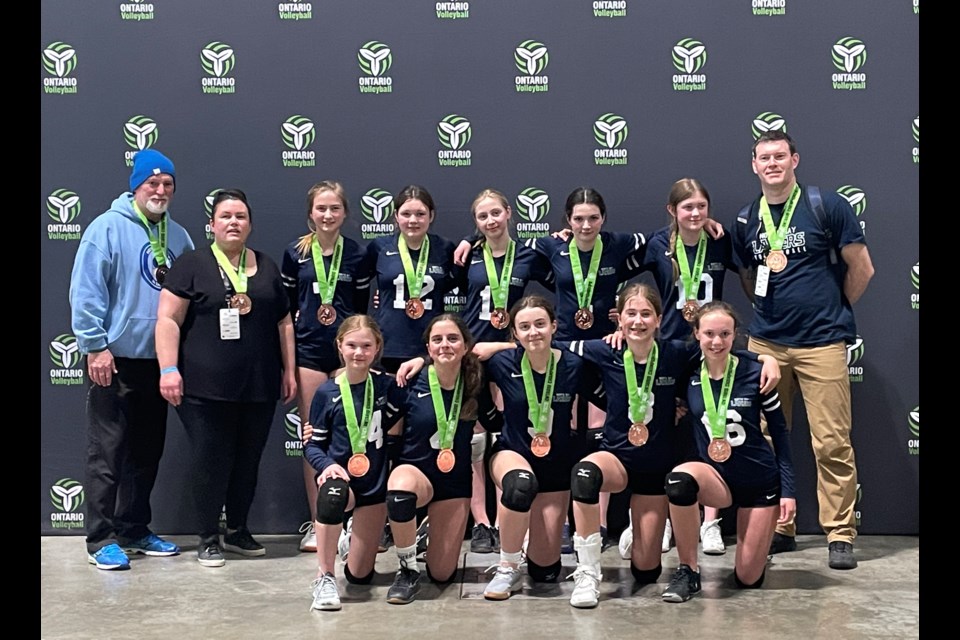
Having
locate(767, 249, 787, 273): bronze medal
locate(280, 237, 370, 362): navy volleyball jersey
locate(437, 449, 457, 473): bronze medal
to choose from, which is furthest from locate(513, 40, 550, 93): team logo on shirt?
locate(437, 449, 457, 473): bronze medal

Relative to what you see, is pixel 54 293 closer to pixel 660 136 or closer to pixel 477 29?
pixel 477 29

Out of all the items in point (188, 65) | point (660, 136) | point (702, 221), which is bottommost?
point (702, 221)

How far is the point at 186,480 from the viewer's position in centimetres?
558

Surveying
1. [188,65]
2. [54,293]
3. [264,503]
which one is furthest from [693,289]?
[54,293]

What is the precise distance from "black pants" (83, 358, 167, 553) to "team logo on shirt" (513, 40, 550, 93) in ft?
7.87

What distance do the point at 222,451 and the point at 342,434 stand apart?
2.48 feet

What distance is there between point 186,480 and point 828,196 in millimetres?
3645

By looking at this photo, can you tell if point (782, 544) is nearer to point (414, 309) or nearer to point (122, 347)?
point (414, 309)

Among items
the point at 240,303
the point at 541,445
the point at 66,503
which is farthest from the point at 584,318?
the point at 66,503

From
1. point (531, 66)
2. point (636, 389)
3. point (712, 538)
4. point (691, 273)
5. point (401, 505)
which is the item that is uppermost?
point (531, 66)

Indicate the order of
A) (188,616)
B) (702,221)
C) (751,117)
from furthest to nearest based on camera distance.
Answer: (751,117)
(702,221)
(188,616)

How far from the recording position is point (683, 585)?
431 centimetres

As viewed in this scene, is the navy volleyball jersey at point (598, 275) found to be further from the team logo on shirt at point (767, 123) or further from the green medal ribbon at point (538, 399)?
the team logo on shirt at point (767, 123)

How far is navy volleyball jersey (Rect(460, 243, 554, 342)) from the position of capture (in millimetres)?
4992
